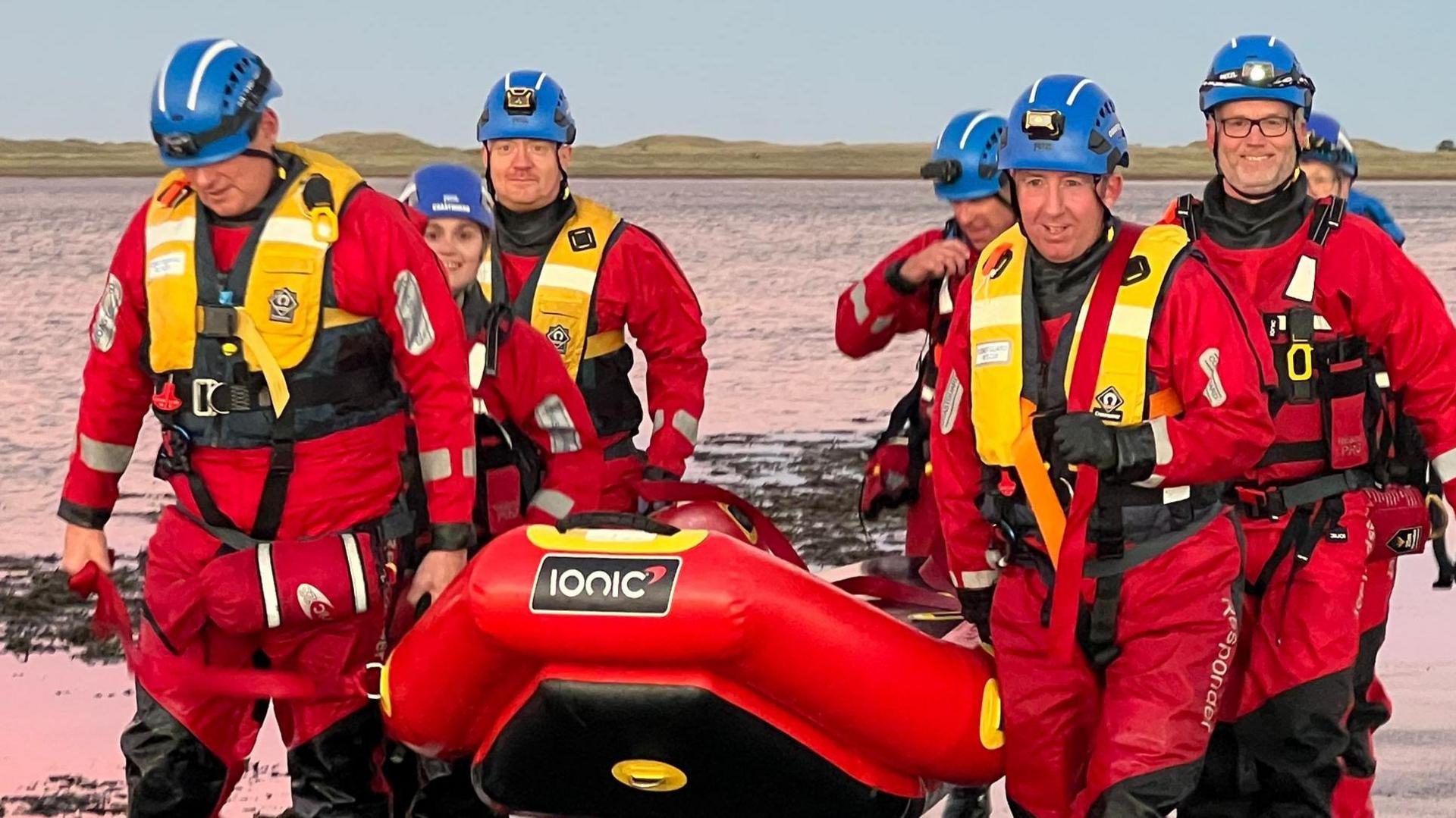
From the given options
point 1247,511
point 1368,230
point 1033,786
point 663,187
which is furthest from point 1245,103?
point 663,187

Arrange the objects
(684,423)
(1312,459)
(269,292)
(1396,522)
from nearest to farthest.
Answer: (269,292)
(1312,459)
(1396,522)
(684,423)

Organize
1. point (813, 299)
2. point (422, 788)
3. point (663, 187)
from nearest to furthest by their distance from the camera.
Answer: point (422, 788), point (813, 299), point (663, 187)

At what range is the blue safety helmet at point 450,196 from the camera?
5660mm

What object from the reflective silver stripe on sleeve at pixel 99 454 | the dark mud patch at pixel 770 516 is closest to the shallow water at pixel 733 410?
the dark mud patch at pixel 770 516

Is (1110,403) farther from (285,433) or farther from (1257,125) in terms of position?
(285,433)

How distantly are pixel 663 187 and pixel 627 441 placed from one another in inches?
3427

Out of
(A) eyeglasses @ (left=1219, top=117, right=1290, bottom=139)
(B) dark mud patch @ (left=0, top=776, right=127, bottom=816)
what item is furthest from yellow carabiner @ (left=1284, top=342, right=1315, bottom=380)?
Answer: (B) dark mud patch @ (left=0, top=776, right=127, bottom=816)

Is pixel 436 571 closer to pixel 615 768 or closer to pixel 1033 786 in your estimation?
pixel 615 768

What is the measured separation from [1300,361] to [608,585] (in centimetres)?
175

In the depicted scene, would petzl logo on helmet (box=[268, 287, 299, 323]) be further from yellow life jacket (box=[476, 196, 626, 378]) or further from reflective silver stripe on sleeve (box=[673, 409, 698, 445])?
reflective silver stripe on sleeve (box=[673, 409, 698, 445])

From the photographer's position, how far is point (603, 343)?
665cm

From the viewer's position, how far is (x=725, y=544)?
456cm

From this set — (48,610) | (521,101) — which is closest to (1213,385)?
(521,101)

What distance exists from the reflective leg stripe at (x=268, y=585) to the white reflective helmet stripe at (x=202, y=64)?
94 cm
